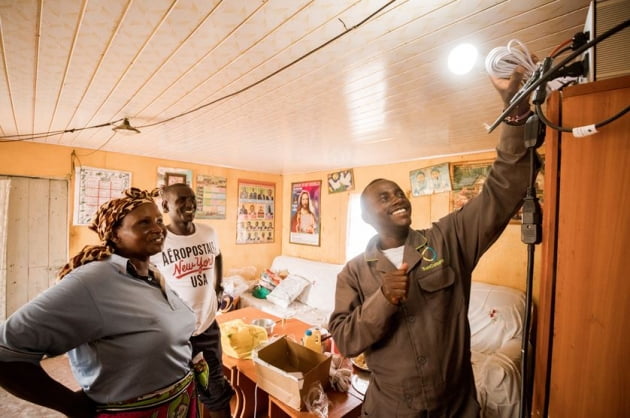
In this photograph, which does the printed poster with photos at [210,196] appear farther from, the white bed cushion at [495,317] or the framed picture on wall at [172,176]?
the white bed cushion at [495,317]

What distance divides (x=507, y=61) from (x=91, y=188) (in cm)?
425

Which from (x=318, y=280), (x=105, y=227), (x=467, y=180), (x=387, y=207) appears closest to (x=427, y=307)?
(x=387, y=207)

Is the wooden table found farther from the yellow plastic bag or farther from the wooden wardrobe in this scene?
the wooden wardrobe

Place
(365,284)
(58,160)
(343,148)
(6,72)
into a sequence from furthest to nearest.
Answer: (58,160)
(343,148)
(6,72)
(365,284)

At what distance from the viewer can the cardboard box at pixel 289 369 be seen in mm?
1319

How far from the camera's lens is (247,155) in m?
3.54

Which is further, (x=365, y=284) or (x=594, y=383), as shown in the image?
(x=365, y=284)

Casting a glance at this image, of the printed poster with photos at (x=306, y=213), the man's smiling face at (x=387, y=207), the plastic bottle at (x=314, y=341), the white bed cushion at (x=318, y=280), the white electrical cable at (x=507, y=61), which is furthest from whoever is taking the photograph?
the printed poster with photos at (x=306, y=213)

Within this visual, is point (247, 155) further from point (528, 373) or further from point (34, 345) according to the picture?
point (528, 373)

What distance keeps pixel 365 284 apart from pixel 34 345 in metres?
1.10

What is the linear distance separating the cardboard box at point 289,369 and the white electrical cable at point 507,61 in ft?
4.72

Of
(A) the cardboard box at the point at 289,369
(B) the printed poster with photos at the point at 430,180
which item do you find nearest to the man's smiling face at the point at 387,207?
(A) the cardboard box at the point at 289,369

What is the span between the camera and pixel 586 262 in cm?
53

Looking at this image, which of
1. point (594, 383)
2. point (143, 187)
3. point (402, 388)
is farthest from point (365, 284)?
point (143, 187)
